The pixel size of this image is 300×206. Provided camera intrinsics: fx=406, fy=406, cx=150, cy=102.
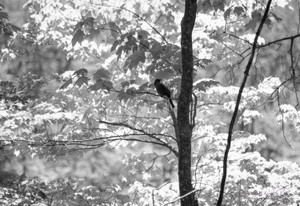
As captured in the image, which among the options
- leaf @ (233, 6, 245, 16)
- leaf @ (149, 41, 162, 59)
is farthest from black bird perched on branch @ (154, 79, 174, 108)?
leaf @ (233, 6, 245, 16)

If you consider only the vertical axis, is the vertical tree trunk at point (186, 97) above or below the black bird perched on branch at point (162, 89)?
below

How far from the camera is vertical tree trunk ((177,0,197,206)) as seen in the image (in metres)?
2.06

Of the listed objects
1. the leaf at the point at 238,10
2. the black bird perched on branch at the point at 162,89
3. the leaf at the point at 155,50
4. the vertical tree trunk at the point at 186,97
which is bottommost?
the vertical tree trunk at the point at 186,97

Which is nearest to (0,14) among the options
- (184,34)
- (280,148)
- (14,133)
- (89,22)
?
(89,22)

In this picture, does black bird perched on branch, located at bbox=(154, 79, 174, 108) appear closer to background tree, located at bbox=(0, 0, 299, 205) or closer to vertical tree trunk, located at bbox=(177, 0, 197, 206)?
background tree, located at bbox=(0, 0, 299, 205)

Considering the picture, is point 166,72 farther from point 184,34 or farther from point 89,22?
point 184,34

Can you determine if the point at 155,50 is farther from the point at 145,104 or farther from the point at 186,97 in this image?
the point at 145,104

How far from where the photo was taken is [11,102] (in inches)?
232

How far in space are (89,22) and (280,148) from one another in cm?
1173

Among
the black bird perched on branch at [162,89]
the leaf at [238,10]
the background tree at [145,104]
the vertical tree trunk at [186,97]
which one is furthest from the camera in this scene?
the black bird perched on branch at [162,89]

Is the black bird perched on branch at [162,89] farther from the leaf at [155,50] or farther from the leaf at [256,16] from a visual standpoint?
the leaf at [256,16]

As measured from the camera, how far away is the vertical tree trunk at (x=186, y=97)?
6.76ft

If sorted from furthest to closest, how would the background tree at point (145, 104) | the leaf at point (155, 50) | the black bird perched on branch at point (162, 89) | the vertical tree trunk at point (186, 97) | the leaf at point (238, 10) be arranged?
the black bird perched on branch at point (162, 89)
the leaf at point (155, 50)
the leaf at point (238, 10)
the background tree at point (145, 104)
the vertical tree trunk at point (186, 97)

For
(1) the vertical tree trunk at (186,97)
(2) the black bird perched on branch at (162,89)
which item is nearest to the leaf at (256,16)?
(2) the black bird perched on branch at (162,89)
